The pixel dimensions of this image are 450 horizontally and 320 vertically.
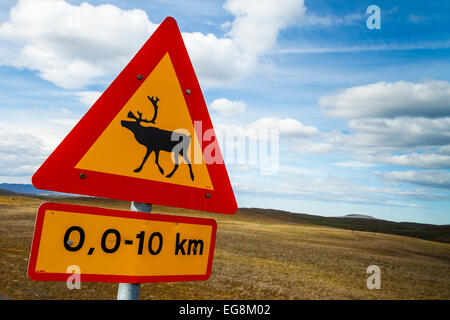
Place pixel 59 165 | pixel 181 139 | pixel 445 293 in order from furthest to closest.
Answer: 1. pixel 445 293
2. pixel 181 139
3. pixel 59 165

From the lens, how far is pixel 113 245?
5.67ft

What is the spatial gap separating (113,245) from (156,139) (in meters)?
0.67

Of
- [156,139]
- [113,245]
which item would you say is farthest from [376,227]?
[113,245]

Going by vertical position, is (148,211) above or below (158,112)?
below

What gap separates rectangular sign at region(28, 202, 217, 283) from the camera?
1.56 m

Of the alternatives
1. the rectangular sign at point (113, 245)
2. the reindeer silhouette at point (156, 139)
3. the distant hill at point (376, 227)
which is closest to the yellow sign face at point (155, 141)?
the reindeer silhouette at point (156, 139)

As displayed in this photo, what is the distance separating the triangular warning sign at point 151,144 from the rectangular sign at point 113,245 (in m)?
0.13

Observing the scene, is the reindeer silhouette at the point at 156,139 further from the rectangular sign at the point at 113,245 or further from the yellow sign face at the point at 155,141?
the rectangular sign at the point at 113,245

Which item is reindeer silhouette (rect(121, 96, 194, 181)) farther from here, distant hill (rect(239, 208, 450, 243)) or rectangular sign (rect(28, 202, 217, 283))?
distant hill (rect(239, 208, 450, 243))

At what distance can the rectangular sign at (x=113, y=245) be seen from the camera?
1.56 m
